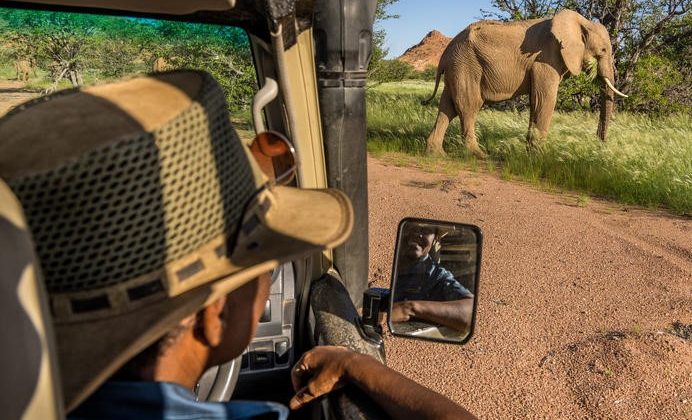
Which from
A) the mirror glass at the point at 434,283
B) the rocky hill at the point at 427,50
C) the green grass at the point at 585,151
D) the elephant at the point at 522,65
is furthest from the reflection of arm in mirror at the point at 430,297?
the rocky hill at the point at 427,50

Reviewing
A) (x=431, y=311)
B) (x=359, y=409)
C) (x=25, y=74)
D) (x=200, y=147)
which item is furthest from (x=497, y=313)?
(x=200, y=147)

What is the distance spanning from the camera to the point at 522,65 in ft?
36.2

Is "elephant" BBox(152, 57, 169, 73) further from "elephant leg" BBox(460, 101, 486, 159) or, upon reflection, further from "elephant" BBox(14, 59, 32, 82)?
"elephant leg" BBox(460, 101, 486, 159)

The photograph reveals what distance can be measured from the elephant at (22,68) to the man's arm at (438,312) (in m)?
1.32

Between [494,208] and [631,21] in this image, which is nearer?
[494,208]

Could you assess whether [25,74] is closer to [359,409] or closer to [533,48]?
[359,409]

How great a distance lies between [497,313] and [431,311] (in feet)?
9.33

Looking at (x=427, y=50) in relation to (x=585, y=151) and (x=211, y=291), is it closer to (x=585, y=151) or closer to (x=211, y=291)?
(x=585, y=151)

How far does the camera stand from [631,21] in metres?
13.4

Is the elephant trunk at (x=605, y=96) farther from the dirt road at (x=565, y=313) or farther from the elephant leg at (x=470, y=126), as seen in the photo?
the dirt road at (x=565, y=313)

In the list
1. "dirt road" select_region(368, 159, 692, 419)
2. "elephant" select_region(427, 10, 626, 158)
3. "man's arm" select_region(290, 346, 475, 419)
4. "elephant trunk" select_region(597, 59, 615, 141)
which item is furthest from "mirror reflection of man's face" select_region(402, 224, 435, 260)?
"elephant trunk" select_region(597, 59, 615, 141)

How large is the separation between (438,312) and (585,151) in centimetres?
764

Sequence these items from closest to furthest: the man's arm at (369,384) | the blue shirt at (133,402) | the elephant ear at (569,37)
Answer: the blue shirt at (133,402) < the man's arm at (369,384) < the elephant ear at (569,37)

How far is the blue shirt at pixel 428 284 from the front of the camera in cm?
183
